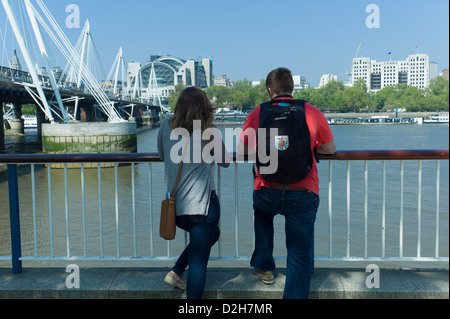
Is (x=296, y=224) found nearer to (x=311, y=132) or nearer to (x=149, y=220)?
(x=311, y=132)

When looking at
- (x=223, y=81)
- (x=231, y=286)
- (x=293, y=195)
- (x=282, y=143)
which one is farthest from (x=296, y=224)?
(x=223, y=81)

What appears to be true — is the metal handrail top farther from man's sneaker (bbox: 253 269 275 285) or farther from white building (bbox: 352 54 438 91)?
white building (bbox: 352 54 438 91)

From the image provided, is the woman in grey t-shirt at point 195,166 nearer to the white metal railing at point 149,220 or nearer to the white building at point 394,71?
the white metal railing at point 149,220

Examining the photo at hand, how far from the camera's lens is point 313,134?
2750mm

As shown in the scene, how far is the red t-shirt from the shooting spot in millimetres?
2746

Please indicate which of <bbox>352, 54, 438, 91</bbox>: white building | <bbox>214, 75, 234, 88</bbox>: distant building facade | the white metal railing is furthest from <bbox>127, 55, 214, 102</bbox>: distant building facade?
the white metal railing

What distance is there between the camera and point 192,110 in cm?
269

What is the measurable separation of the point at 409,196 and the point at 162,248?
932 cm

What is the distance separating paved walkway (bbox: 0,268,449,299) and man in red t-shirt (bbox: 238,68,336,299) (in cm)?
47

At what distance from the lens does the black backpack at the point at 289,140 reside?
8.73 feet

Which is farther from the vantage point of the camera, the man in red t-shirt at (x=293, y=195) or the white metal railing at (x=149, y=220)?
the white metal railing at (x=149, y=220)

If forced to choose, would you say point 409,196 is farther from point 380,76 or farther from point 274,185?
point 380,76

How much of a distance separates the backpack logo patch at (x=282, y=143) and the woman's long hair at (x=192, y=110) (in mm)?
410

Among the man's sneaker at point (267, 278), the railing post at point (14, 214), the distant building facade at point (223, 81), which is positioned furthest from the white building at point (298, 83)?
the distant building facade at point (223, 81)
